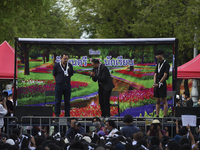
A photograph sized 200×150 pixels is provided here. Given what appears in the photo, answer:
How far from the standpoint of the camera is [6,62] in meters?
15.9

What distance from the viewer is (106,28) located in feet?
97.4

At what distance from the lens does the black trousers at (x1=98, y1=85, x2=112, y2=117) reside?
11852 millimetres

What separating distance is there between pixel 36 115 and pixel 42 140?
324cm

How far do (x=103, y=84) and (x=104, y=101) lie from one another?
0.53 m

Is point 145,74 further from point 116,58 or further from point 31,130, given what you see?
point 31,130

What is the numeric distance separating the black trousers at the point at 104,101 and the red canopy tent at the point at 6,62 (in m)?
4.84

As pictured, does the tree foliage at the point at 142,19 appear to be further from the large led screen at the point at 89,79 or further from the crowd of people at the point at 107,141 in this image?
the crowd of people at the point at 107,141

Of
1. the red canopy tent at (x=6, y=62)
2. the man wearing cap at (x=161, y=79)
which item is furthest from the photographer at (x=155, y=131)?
the red canopy tent at (x=6, y=62)

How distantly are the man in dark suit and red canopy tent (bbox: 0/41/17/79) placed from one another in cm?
475

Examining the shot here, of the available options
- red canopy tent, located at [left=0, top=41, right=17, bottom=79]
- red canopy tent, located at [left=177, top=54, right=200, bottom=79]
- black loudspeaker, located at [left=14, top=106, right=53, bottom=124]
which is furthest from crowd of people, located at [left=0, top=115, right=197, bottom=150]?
red canopy tent, located at [left=177, top=54, right=200, bottom=79]

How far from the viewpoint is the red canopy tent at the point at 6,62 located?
50.3 feet

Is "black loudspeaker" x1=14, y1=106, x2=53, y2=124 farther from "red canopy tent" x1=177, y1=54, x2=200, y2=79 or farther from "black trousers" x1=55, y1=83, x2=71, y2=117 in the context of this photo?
"red canopy tent" x1=177, y1=54, x2=200, y2=79

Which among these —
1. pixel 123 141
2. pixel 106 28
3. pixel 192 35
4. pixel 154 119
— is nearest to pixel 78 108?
Answer: pixel 154 119

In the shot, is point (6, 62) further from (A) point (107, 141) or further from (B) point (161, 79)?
(A) point (107, 141)
